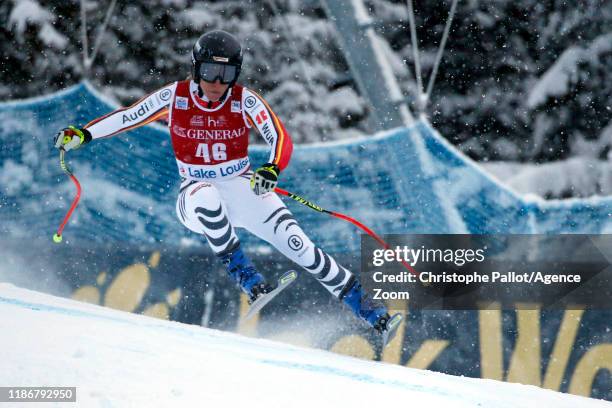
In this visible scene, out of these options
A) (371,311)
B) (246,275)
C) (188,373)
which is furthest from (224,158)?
(188,373)

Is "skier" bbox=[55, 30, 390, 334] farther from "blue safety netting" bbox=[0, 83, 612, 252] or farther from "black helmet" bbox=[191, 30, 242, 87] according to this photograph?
"blue safety netting" bbox=[0, 83, 612, 252]

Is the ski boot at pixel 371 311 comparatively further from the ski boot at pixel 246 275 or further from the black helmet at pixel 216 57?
the black helmet at pixel 216 57

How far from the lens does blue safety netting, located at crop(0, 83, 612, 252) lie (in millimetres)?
3537

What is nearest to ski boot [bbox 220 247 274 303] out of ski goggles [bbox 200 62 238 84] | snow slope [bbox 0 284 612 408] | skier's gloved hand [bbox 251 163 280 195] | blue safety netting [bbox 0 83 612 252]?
snow slope [bbox 0 284 612 408]

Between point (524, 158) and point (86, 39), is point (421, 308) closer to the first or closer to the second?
point (524, 158)

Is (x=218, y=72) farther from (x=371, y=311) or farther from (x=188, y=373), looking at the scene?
(x=188, y=373)

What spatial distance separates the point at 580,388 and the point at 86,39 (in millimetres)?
2923

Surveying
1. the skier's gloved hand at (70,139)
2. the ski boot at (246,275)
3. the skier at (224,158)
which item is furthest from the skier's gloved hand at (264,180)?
the skier's gloved hand at (70,139)

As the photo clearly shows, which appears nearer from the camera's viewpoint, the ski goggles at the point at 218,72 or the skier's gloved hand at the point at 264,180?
the skier's gloved hand at the point at 264,180

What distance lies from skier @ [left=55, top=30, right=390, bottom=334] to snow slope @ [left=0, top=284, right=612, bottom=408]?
34 cm

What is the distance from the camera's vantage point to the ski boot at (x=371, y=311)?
288 cm

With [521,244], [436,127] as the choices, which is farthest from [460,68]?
[521,244]

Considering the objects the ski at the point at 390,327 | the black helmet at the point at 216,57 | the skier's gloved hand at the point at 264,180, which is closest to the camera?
the skier's gloved hand at the point at 264,180

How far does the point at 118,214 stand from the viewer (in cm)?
361
